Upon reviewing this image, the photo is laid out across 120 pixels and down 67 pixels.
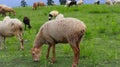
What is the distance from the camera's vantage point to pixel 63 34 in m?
12.4

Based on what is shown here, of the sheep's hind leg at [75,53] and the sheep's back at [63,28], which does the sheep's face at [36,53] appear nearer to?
the sheep's back at [63,28]

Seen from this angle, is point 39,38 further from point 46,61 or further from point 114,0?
point 114,0

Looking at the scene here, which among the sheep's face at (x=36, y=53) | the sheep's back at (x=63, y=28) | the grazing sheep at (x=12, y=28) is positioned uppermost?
the sheep's back at (x=63, y=28)


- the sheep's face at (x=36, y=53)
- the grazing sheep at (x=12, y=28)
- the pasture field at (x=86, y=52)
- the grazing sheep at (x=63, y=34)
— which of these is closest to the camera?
the grazing sheep at (x=63, y=34)

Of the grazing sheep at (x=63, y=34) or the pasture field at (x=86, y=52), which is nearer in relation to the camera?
the grazing sheep at (x=63, y=34)

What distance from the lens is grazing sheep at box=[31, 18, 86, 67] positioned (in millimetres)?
12078

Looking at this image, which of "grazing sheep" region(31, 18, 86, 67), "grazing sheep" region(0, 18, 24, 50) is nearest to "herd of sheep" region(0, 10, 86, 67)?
"grazing sheep" region(31, 18, 86, 67)

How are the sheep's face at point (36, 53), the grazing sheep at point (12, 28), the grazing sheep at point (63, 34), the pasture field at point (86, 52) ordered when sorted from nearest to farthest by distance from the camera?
the grazing sheep at point (63, 34), the pasture field at point (86, 52), the sheep's face at point (36, 53), the grazing sheep at point (12, 28)

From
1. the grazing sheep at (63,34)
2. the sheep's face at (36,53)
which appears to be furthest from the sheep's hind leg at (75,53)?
the sheep's face at (36,53)

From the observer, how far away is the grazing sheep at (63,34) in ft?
39.6

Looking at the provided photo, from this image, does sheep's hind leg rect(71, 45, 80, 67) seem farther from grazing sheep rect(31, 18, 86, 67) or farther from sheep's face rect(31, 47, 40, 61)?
sheep's face rect(31, 47, 40, 61)

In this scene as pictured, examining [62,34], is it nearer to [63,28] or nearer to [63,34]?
[63,34]

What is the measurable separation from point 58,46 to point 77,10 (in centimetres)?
1580

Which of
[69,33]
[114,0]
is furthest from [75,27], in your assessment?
[114,0]
